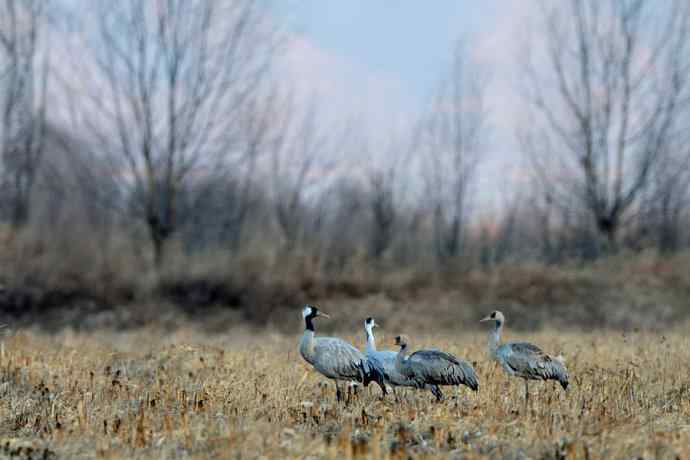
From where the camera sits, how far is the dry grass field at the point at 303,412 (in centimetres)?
565

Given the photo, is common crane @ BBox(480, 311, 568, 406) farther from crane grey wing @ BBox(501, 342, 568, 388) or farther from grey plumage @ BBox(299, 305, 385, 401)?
grey plumage @ BBox(299, 305, 385, 401)

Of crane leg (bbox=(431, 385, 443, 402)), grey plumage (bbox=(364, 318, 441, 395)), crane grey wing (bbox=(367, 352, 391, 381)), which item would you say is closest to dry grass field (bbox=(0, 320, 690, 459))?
crane leg (bbox=(431, 385, 443, 402))

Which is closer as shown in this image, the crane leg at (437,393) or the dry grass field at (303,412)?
the dry grass field at (303,412)

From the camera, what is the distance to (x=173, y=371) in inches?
409

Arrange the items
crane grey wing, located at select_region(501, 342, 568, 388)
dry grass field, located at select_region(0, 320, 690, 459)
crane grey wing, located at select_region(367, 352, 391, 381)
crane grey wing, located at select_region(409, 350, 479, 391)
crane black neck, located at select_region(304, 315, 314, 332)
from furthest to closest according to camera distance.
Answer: crane black neck, located at select_region(304, 315, 314, 332), crane grey wing, located at select_region(367, 352, 391, 381), crane grey wing, located at select_region(501, 342, 568, 388), crane grey wing, located at select_region(409, 350, 479, 391), dry grass field, located at select_region(0, 320, 690, 459)

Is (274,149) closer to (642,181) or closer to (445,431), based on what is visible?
(642,181)

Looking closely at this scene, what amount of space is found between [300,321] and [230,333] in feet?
7.65

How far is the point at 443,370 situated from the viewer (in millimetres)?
7609

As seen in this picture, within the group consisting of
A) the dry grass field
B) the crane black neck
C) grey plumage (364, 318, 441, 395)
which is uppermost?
the crane black neck

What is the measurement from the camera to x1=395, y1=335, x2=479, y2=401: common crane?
7.61 meters

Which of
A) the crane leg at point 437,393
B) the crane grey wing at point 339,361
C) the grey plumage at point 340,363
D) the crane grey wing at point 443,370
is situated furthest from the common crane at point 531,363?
the crane grey wing at point 339,361

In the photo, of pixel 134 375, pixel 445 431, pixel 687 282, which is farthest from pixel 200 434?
pixel 687 282

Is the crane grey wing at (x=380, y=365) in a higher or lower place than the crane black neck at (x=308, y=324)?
lower

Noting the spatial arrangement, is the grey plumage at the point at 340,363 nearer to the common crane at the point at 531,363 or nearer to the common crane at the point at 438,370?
the common crane at the point at 438,370
